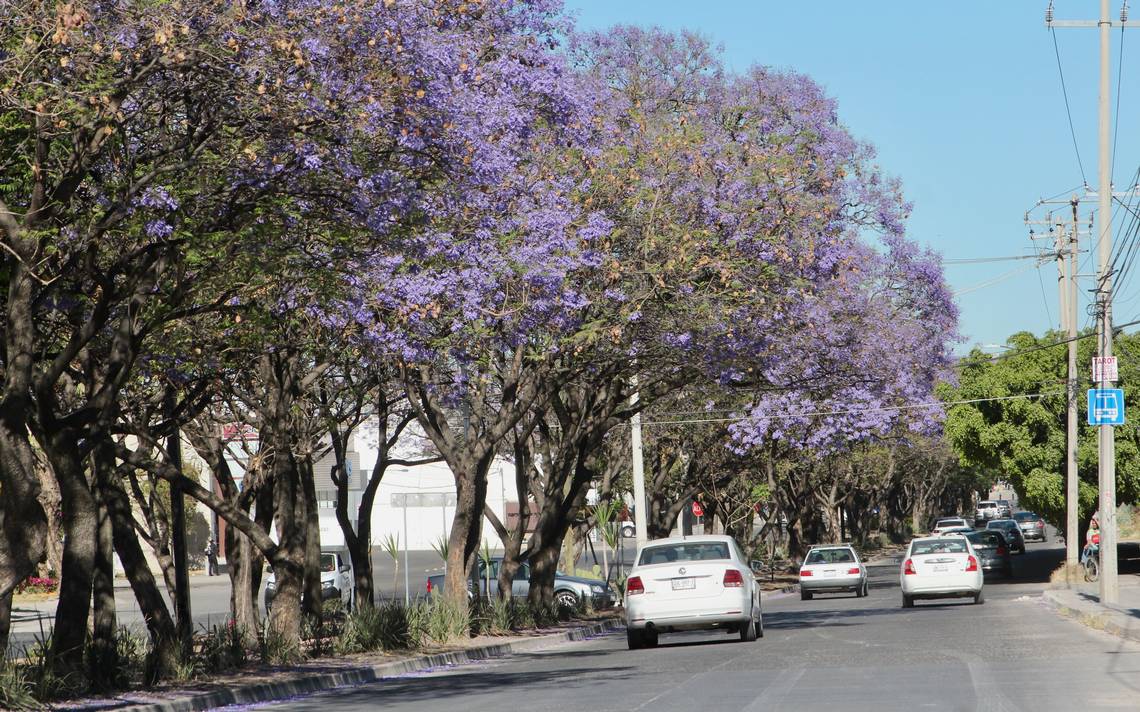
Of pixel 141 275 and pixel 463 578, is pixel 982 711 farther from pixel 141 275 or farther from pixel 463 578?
pixel 463 578

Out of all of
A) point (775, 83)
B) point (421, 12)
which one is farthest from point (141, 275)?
point (775, 83)

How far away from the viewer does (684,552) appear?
77.9 ft

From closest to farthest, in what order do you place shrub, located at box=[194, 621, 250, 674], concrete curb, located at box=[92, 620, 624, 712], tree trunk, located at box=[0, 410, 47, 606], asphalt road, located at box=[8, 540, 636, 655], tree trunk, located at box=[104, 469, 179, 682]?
tree trunk, located at box=[0, 410, 47, 606]
concrete curb, located at box=[92, 620, 624, 712]
shrub, located at box=[194, 621, 250, 674]
tree trunk, located at box=[104, 469, 179, 682]
asphalt road, located at box=[8, 540, 636, 655]

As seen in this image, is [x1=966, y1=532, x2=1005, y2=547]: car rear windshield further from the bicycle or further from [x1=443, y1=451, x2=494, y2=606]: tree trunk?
[x1=443, y1=451, x2=494, y2=606]: tree trunk

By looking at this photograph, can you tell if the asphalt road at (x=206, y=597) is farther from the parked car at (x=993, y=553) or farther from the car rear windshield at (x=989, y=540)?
the car rear windshield at (x=989, y=540)

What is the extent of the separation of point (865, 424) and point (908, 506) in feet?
253

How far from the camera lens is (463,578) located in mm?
27219

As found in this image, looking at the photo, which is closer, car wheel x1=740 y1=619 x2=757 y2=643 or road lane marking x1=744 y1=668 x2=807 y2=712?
road lane marking x1=744 y1=668 x2=807 y2=712

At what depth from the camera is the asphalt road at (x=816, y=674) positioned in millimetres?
13734

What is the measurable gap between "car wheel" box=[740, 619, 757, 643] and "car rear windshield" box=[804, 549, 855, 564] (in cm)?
1763

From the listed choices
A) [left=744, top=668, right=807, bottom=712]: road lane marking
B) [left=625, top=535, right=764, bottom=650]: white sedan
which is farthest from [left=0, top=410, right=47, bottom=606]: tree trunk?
[left=625, top=535, right=764, bottom=650]: white sedan

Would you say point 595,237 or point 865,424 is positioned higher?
point 595,237

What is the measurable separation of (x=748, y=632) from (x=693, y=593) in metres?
1.15

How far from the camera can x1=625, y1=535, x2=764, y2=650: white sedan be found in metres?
22.9
